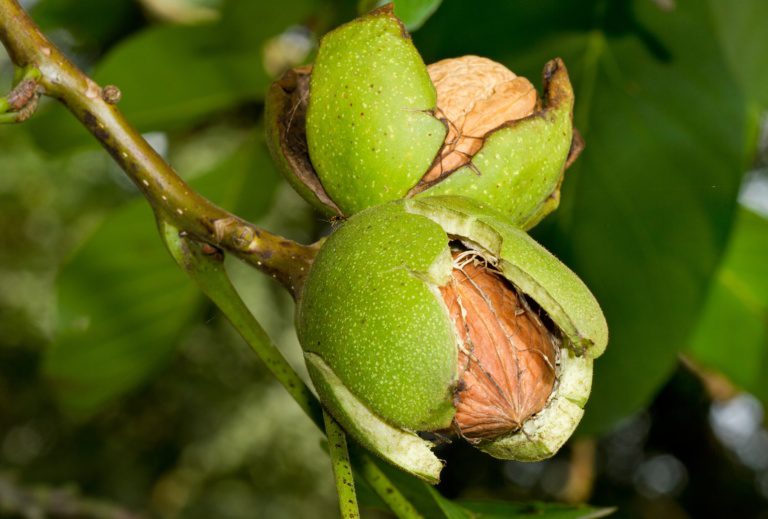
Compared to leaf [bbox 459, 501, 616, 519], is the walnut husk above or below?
above

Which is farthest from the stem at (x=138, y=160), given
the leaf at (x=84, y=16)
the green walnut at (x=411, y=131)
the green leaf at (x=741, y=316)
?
the green leaf at (x=741, y=316)

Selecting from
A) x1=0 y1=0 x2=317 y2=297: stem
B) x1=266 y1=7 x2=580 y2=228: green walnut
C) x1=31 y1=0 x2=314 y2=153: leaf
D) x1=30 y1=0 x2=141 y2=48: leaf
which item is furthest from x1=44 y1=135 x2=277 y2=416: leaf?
x1=266 y1=7 x2=580 y2=228: green walnut

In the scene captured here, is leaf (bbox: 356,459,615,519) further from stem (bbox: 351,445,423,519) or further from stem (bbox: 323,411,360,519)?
stem (bbox: 323,411,360,519)

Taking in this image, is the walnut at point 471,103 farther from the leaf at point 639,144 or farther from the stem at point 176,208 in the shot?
the leaf at point 639,144

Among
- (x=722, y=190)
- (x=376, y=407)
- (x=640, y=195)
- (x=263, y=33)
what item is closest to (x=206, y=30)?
(x=263, y=33)

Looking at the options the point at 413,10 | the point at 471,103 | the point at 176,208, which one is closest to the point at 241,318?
the point at 176,208

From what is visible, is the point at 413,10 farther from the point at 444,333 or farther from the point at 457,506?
the point at 457,506
